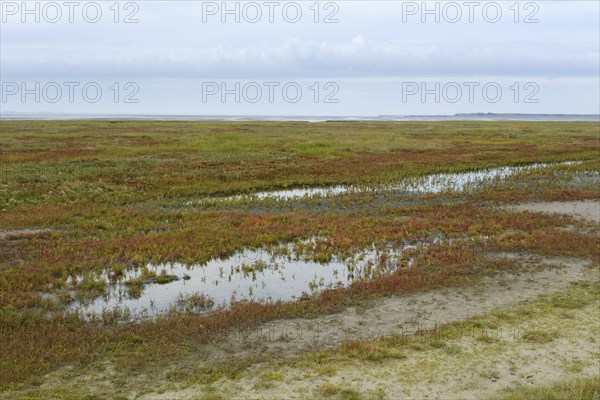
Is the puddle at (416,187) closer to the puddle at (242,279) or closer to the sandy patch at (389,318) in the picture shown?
the puddle at (242,279)

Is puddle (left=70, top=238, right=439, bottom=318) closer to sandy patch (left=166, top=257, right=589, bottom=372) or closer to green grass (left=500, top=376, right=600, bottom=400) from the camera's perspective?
sandy patch (left=166, top=257, right=589, bottom=372)

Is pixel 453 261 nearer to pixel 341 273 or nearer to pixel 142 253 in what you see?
pixel 341 273

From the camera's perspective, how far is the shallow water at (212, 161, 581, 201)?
3254 cm

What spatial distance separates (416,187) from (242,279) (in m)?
21.9

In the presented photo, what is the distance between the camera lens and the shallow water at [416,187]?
1281 inches

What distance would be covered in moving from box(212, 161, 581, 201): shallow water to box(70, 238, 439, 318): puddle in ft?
41.4

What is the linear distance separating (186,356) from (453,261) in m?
10.7

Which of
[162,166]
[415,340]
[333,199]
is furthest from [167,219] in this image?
[162,166]

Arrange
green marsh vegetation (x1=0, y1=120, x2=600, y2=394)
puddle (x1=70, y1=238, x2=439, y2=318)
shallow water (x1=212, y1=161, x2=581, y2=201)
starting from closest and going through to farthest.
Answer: green marsh vegetation (x1=0, y1=120, x2=600, y2=394) → puddle (x1=70, y1=238, x2=439, y2=318) → shallow water (x1=212, y1=161, x2=581, y2=201)

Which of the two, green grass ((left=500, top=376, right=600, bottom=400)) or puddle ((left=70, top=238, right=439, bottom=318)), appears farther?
puddle ((left=70, top=238, right=439, bottom=318))

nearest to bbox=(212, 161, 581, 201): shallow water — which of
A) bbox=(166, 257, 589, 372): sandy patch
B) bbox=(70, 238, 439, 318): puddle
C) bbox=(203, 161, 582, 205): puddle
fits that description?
bbox=(203, 161, 582, 205): puddle

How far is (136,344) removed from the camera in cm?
1105

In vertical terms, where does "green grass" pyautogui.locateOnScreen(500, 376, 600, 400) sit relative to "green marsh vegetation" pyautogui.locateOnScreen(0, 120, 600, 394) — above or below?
below

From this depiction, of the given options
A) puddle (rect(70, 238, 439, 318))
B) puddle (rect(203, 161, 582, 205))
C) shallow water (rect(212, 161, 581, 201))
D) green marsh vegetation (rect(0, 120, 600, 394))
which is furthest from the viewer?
shallow water (rect(212, 161, 581, 201))
